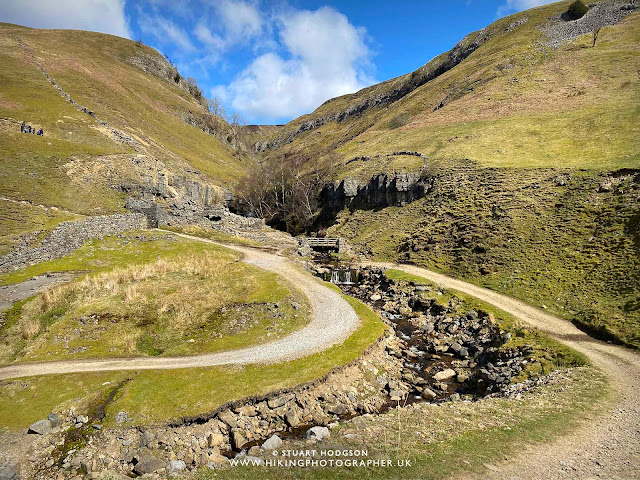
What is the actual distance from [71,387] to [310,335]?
53.3ft

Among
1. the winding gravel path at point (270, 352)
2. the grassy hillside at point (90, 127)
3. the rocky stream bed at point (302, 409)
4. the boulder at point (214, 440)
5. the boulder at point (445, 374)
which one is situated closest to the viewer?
the rocky stream bed at point (302, 409)

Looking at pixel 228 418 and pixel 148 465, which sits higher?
pixel 228 418

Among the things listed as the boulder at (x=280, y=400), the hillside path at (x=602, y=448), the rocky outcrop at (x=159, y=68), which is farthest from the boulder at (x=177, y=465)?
the rocky outcrop at (x=159, y=68)

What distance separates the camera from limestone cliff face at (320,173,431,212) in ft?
227

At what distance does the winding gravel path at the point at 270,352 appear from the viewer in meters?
21.4

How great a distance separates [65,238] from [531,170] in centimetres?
7344

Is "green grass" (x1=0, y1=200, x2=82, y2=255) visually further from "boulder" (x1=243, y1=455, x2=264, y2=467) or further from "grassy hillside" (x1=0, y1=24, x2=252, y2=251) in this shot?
"boulder" (x1=243, y1=455, x2=264, y2=467)

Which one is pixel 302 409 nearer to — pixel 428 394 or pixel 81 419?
pixel 428 394

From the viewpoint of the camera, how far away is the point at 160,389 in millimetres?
19406

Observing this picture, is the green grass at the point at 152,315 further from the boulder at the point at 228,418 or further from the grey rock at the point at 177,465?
the grey rock at the point at 177,465

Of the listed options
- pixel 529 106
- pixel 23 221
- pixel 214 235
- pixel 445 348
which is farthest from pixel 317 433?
pixel 529 106

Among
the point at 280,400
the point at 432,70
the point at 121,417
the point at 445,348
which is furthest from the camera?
the point at 432,70

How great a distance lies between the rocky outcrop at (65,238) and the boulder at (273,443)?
39.9 m

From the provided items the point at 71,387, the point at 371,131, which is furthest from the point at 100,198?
the point at 371,131
